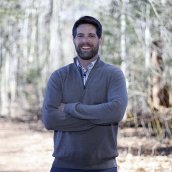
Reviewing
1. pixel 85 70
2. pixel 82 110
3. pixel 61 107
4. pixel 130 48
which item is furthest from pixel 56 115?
pixel 130 48

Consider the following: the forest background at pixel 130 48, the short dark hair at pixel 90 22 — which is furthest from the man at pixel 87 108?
the forest background at pixel 130 48

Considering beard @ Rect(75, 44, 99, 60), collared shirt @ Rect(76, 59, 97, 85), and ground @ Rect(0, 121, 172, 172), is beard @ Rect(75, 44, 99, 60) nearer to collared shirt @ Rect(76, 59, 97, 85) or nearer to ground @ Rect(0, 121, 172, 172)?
collared shirt @ Rect(76, 59, 97, 85)

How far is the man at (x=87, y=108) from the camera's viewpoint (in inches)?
153

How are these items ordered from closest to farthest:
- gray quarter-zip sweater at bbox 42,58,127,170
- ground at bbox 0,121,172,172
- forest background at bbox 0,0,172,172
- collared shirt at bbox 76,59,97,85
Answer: gray quarter-zip sweater at bbox 42,58,127,170 < collared shirt at bbox 76,59,97,85 < ground at bbox 0,121,172,172 < forest background at bbox 0,0,172,172

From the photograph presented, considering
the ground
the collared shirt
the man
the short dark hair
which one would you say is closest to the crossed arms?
the man

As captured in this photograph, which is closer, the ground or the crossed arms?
the crossed arms

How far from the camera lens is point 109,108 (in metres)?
3.98

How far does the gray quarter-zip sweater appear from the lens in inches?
152

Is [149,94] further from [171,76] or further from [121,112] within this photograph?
[121,112]

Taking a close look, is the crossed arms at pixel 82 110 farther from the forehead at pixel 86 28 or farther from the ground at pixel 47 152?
the ground at pixel 47 152

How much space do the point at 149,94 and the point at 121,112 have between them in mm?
11755

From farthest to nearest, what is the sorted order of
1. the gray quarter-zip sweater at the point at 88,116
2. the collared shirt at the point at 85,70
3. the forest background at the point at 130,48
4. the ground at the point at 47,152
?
1. the forest background at the point at 130,48
2. the ground at the point at 47,152
3. the collared shirt at the point at 85,70
4. the gray quarter-zip sweater at the point at 88,116

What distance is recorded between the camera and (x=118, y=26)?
1739 cm

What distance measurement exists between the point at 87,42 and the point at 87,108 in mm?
480
